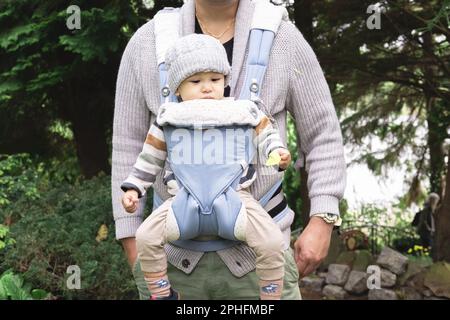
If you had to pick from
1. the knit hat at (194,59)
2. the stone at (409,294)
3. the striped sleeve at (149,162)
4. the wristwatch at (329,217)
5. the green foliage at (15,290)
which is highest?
the knit hat at (194,59)

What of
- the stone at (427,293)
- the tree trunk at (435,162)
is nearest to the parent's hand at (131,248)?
the stone at (427,293)

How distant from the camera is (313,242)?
212cm

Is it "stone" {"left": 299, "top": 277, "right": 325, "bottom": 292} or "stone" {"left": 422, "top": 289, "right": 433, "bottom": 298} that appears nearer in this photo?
"stone" {"left": 422, "top": 289, "right": 433, "bottom": 298}

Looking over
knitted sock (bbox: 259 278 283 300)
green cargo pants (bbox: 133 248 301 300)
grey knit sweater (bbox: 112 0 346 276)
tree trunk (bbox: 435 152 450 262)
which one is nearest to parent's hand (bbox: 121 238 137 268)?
grey knit sweater (bbox: 112 0 346 276)

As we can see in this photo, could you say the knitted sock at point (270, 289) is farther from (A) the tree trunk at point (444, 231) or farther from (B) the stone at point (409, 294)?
(A) the tree trunk at point (444, 231)

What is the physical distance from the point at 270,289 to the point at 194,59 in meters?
0.75

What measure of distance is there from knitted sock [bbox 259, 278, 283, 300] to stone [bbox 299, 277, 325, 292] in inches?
289

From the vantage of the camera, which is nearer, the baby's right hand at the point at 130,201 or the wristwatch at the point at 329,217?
the baby's right hand at the point at 130,201

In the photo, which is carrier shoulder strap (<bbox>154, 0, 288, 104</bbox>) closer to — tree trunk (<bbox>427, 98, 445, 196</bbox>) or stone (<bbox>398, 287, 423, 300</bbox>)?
stone (<bbox>398, 287, 423, 300</bbox>)

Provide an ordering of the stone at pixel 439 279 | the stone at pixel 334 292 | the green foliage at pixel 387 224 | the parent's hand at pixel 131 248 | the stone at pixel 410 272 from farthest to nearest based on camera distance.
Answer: the green foliage at pixel 387 224 < the stone at pixel 334 292 < the stone at pixel 410 272 < the stone at pixel 439 279 < the parent's hand at pixel 131 248

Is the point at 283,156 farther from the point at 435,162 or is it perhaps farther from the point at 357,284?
the point at 435,162

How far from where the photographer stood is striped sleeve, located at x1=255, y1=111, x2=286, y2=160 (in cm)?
195

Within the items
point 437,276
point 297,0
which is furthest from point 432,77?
point 437,276

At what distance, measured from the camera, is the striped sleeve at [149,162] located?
2.03 metres
